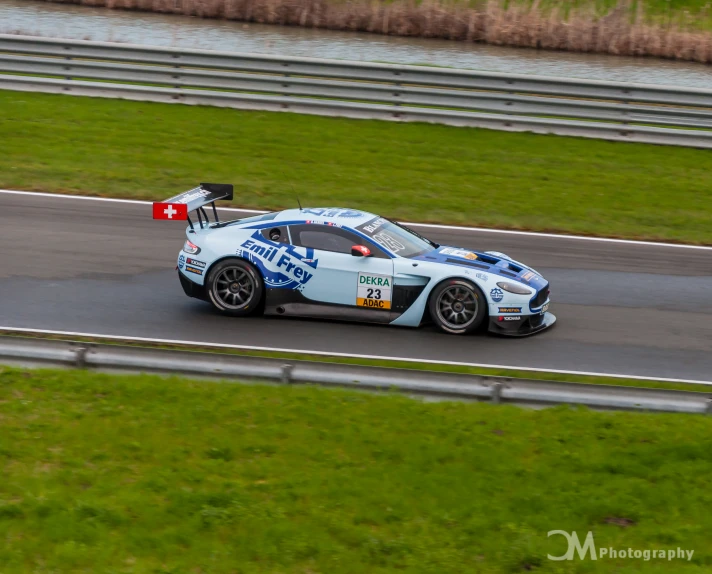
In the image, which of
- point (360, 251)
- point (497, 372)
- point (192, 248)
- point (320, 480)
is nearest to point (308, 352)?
point (360, 251)

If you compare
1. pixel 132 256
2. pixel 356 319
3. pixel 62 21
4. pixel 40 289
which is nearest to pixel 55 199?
pixel 132 256

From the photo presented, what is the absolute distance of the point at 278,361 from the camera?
8.66 meters

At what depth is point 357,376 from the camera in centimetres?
851

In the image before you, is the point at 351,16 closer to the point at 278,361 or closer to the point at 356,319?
the point at 356,319

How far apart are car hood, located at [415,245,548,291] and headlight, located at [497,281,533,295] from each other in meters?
0.12

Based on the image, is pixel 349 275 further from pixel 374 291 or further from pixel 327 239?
pixel 327 239

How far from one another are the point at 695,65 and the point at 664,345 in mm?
20642

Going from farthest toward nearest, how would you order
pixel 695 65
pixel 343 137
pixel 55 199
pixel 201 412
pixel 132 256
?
pixel 695 65 → pixel 343 137 → pixel 55 199 → pixel 132 256 → pixel 201 412

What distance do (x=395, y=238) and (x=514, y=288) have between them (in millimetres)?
1529

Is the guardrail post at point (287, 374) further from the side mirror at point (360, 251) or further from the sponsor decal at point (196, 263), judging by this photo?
the sponsor decal at point (196, 263)

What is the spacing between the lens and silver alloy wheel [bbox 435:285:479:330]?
1097cm

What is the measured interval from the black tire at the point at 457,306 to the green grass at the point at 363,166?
4529mm
